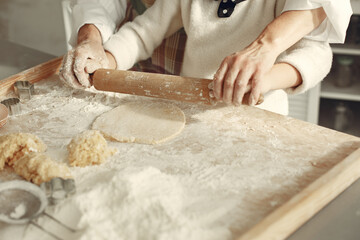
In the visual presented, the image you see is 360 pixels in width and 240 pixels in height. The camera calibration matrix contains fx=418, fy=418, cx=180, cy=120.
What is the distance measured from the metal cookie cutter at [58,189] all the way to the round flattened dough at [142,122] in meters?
0.22

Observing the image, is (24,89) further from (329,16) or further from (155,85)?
(329,16)

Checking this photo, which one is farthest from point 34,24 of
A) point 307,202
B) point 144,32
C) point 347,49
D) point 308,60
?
point 307,202

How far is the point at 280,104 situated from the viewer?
139 centimetres

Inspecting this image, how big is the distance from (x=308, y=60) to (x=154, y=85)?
1.39ft

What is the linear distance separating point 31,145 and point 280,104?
0.81m

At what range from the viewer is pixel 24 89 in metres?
1.26

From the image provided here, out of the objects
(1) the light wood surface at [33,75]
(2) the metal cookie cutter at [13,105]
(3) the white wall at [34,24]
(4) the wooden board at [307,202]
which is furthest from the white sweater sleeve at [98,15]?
(3) the white wall at [34,24]

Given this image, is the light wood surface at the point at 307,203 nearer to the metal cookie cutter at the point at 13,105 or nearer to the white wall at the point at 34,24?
the metal cookie cutter at the point at 13,105

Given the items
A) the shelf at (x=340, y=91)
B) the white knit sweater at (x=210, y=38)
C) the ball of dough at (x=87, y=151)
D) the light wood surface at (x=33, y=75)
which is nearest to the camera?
the ball of dough at (x=87, y=151)

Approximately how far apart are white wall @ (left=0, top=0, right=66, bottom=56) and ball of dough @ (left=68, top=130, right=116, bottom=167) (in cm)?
170

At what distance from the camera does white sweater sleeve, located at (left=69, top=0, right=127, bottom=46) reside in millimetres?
1416

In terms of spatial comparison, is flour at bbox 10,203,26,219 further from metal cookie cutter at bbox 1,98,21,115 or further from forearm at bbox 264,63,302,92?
forearm at bbox 264,63,302,92

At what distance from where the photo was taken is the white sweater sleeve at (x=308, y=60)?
1121mm

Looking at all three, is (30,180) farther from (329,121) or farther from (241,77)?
(329,121)
